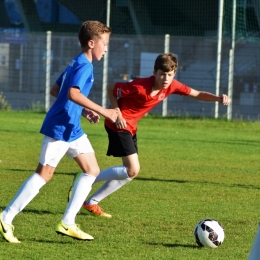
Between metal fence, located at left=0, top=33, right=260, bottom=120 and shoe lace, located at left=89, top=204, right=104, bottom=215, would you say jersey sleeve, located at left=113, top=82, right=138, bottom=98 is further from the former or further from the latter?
metal fence, located at left=0, top=33, right=260, bottom=120

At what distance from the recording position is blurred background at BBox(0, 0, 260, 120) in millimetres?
22516

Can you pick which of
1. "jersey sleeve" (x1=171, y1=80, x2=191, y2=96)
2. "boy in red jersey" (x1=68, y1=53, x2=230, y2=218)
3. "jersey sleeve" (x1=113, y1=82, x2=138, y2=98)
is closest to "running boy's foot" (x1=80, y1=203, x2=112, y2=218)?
"boy in red jersey" (x1=68, y1=53, x2=230, y2=218)

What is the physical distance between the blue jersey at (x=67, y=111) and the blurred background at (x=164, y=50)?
51.3 feet

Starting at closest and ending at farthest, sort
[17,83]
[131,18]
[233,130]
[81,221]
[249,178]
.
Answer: [81,221] < [249,178] < [233,130] < [17,83] < [131,18]

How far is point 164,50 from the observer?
2278cm

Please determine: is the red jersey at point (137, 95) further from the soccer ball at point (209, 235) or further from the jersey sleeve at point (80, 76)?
the soccer ball at point (209, 235)

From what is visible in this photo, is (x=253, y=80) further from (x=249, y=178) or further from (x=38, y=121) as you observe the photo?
(x=249, y=178)

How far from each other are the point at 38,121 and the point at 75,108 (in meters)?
14.0

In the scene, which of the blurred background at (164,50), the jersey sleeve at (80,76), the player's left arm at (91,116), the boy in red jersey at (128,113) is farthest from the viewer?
the blurred background at (164,50)

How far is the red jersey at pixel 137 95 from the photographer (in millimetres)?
7363

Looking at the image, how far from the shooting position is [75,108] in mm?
6062

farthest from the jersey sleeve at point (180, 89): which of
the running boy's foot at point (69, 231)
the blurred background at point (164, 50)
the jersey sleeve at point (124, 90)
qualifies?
the blurred background at point (164, 50)

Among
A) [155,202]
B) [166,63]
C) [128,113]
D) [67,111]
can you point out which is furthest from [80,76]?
[155,202]

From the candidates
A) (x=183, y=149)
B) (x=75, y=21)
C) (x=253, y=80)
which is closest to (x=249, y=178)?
(x=183, y=149)
